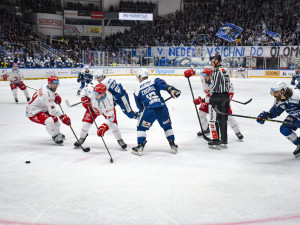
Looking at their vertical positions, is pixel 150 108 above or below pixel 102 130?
above

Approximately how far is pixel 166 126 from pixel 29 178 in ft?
6.96

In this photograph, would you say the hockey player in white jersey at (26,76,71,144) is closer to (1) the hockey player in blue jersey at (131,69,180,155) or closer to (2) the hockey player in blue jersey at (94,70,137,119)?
(2) the hockey player in blue jersey at (94,70,137,119)

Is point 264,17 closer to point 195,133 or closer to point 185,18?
point 185,18

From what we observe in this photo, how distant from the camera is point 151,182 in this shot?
3.82 metres

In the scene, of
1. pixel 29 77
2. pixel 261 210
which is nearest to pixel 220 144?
pixel 261 210

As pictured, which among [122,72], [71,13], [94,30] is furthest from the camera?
[94,30]

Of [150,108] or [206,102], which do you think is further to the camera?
[206,102]

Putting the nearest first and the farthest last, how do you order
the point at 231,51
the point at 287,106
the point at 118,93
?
the point at 287,106, the point at 118,93, the point at 231,51

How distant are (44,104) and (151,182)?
281 cm

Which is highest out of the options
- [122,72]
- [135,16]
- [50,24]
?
[135,16]

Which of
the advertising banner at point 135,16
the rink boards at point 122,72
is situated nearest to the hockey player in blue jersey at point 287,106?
the rink boards at point 122,72

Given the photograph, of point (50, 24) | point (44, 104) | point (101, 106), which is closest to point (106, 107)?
point (101, 106)

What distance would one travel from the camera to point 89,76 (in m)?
13.2

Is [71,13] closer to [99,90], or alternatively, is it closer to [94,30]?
[94,30]
